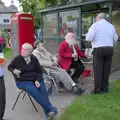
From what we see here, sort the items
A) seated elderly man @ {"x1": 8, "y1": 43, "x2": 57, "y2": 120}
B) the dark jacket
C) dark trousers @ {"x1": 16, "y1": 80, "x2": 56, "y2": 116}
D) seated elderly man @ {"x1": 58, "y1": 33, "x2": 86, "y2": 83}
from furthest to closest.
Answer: seated elderly man @ {"x1": 58, "y1": 33, "x2": 86, "y2": 83}, the dark jacket, seated elderly man @ {"x1": 8, "y1": 43, "x2": 57, "y2": 120}, dark trousers @ {"x1": 16, "y1": 80, "x2": 56, "y2": 116}

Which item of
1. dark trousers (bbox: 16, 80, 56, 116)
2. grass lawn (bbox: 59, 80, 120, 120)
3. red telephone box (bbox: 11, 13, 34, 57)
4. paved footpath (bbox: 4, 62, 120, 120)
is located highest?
red telephone box (bbox: 11, 13, 34, 57)

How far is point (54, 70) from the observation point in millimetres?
7652

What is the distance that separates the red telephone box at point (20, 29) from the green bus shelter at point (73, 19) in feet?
4.49

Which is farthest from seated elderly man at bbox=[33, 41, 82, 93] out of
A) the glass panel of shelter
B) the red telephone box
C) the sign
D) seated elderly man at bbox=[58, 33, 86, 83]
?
the sign

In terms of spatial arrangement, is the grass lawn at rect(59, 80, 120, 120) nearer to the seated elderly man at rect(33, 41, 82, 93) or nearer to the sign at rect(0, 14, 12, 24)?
the seated elderly man at rect(33, 41, 82, 93)

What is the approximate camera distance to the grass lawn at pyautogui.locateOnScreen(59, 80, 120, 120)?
5.58m

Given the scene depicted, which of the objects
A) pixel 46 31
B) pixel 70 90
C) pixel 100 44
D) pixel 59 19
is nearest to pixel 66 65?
pixel 70 90

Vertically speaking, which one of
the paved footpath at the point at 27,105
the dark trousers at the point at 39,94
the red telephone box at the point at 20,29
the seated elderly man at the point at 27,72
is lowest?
the paved footpath at the point at 27,105

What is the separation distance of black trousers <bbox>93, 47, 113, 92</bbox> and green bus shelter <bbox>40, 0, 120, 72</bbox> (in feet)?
8.11

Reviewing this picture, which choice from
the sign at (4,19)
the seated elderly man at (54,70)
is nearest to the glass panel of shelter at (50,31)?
the seated elderly man at (54,70)

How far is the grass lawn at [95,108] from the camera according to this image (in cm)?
558

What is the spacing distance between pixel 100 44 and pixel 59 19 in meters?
5.23

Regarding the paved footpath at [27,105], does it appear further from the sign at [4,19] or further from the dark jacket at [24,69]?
the sign at [4,19]

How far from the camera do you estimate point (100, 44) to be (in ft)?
23.3
